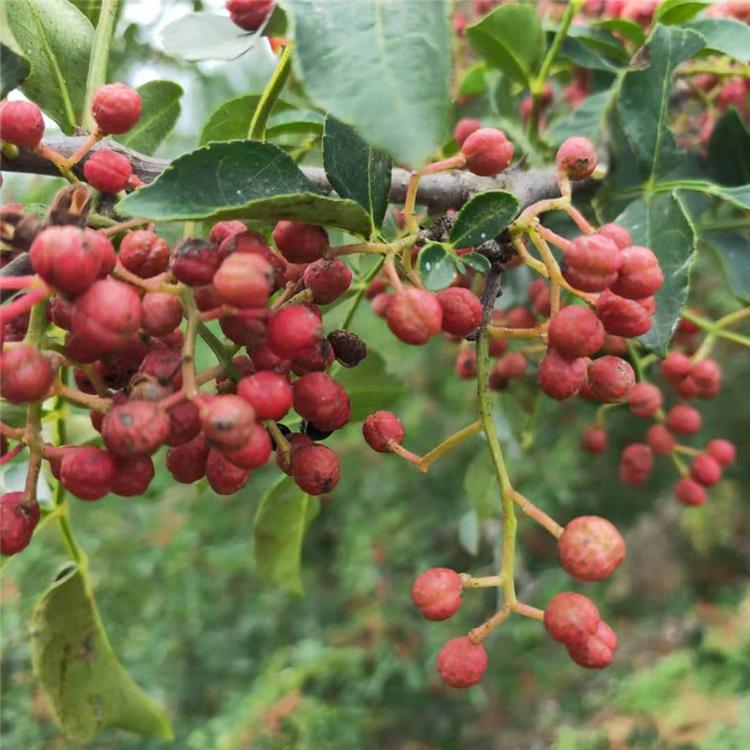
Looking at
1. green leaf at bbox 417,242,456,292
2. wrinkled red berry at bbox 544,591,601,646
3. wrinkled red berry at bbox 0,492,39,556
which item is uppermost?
green leaf at bbox 417,242,456,292

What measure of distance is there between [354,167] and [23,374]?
10.6 inches

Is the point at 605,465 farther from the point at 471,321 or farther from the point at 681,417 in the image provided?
the point at 471,321

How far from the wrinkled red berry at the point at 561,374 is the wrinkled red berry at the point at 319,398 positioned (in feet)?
0.51

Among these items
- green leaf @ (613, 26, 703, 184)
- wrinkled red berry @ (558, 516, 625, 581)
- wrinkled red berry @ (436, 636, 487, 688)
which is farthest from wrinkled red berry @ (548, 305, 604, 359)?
green leaf @ (613, 26, 703, 184)

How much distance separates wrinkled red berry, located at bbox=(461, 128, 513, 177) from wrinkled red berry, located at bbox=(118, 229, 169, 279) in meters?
0.24

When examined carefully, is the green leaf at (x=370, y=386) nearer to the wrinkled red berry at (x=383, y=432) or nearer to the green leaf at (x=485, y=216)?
the wrinkled red berry at (x=383, y=432)

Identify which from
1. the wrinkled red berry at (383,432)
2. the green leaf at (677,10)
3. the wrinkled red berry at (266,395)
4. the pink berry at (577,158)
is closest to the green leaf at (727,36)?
the green leaf at (677,10)

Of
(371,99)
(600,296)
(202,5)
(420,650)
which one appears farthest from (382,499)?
(371,99)

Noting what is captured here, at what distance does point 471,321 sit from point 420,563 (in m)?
1.44

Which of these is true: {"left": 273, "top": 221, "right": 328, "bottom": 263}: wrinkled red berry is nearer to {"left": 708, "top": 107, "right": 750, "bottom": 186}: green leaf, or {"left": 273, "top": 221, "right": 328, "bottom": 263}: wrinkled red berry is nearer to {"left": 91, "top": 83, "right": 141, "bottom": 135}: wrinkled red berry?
{"left": 91, "top": 83, "right": 141, "bottom": 135}: wrinkled red berry

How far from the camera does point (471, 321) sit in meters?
0.64

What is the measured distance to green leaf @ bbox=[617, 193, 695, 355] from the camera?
77cm

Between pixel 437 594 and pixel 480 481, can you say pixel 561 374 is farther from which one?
pixel 480 481

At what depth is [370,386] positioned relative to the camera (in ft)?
3.49
